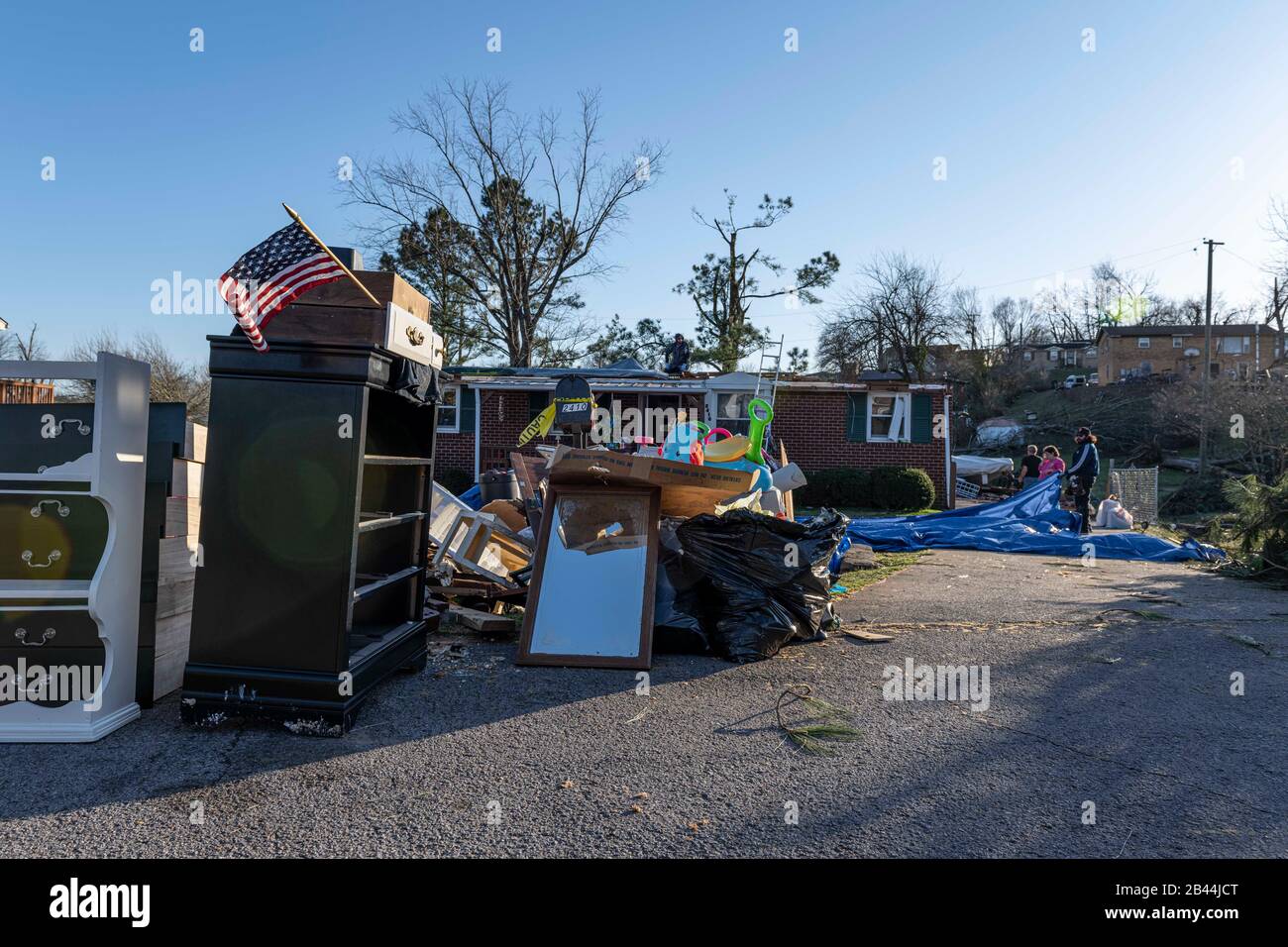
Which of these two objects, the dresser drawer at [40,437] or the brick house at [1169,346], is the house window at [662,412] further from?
the brick house at [1169,346]

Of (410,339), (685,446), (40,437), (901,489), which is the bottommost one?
(901,489)

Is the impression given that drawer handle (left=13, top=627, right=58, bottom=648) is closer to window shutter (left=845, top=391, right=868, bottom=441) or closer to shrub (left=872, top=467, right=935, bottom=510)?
shrub (left=872, top=467, right=935, bottom=510)

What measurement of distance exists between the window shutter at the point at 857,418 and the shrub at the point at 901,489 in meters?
1.84

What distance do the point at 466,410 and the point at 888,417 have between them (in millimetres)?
11087

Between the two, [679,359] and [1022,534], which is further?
[679,359]

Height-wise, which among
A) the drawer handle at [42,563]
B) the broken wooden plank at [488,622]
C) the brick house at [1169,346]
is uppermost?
the brick house at [1169,346]

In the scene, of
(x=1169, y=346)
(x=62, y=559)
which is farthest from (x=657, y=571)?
(x=1169, y=346)

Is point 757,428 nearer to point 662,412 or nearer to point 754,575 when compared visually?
point 754,575

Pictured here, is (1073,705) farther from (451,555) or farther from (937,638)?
(451,555)

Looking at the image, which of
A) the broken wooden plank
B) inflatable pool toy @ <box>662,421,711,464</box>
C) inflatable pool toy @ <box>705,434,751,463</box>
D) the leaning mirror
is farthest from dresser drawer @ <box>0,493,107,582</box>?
inflatable pool toy @ <box>705,434,751,463</box>

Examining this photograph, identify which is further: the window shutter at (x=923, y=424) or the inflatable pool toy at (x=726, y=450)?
the window shutter at (x=923, y=424)

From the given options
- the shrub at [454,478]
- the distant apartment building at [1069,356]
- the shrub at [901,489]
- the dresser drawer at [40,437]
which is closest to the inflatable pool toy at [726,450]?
the dresser drawer at [40,437]

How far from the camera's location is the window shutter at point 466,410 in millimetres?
21938

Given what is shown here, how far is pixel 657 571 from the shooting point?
586 cm
